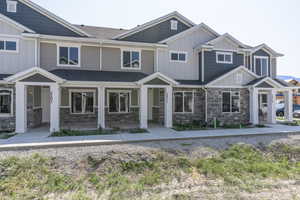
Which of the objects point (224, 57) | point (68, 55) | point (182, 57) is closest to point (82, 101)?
point (68, 55)

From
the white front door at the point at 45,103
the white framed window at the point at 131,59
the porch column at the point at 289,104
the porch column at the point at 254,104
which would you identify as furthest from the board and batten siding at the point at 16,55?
the porch column at the point at 289,104

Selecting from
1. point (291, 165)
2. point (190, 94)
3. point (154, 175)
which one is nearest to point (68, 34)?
point (190, 94)

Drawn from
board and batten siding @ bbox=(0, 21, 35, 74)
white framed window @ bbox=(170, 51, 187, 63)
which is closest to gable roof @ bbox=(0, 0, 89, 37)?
board and batten siding @ bbox=(0, 21, 35, 74)

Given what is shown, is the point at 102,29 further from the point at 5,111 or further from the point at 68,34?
the point at 5,111

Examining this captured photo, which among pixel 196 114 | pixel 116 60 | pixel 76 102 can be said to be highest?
pixel 116 60

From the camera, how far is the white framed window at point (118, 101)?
14.1 m

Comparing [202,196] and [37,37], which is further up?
[37,37]

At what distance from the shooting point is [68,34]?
12836mm

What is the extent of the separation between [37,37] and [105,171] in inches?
420

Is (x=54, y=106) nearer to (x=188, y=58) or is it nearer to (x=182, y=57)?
(x=182, y=57)

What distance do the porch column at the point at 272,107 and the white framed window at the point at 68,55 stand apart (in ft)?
49.0

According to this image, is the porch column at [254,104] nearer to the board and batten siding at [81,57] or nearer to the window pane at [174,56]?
the window pane at [174,56]

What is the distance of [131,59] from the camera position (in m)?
13.5

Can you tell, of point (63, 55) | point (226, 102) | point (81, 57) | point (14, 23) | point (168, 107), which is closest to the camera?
point (14, 23)
